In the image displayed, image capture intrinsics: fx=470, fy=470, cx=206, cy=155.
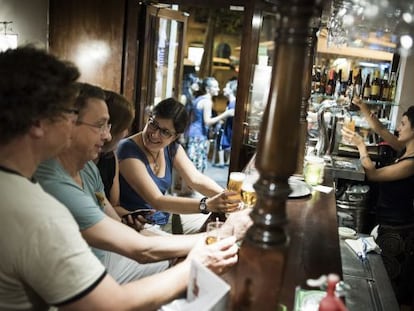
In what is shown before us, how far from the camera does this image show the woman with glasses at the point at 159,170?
2.53m

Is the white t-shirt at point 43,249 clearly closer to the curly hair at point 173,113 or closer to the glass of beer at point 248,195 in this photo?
Answer: the glass of beer at point 248,195

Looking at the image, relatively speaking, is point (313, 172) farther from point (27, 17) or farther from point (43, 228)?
point (27, 17)

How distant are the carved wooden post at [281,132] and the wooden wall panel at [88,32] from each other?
3.63m

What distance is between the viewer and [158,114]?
268 cm

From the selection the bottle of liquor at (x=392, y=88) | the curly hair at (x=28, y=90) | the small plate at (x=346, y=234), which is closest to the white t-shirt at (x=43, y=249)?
the curly hair at (x=28, y=90)

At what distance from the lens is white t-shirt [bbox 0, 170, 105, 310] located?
3.63 feet

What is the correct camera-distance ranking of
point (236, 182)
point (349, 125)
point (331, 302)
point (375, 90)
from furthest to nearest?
point (375, 90) < point (349, 125) < point (236, 182) < point (331, 302)

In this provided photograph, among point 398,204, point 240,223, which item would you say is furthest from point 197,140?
point 240,223

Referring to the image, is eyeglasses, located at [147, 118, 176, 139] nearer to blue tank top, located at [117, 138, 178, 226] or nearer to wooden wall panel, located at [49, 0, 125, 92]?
blue tank top, located at [117, 138, 178, 226]

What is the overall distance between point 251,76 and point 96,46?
1449 millimetres

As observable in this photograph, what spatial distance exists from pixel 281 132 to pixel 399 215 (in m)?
3.11

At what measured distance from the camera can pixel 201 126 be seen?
666cm

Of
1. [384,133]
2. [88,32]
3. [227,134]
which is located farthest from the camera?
[227,134]

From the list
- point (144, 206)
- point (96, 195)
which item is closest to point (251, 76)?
point (144, 206)
